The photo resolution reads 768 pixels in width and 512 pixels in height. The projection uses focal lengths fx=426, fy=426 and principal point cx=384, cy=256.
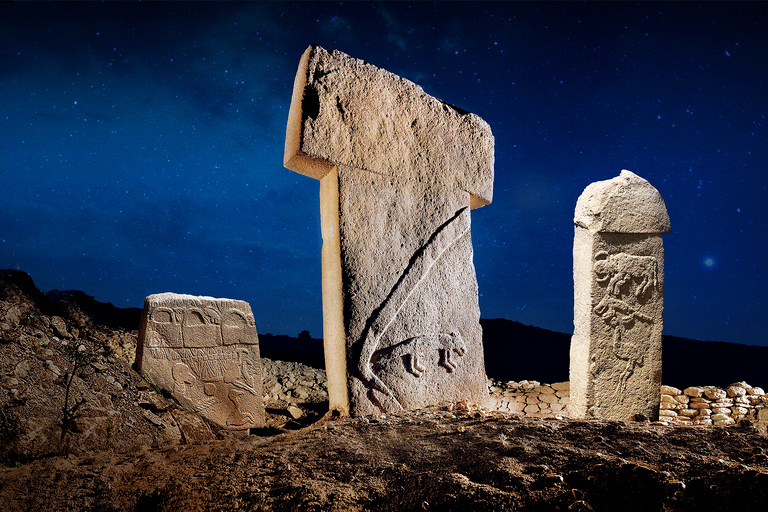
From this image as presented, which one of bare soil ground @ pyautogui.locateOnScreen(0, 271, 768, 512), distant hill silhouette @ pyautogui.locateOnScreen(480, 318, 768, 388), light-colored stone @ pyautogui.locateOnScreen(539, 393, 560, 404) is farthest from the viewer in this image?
distant hill silhouette @ pyautogui.locateOnScreen(480, 318, 768, 388)

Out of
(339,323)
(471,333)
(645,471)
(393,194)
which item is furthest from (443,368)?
(645,471)

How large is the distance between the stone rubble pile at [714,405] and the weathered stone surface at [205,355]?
169 inches

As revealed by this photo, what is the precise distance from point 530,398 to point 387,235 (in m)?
3.62

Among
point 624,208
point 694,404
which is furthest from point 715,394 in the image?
point 624,208

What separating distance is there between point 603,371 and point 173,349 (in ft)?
11.8

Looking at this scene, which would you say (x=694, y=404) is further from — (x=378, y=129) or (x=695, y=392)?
(x=378, y=129)

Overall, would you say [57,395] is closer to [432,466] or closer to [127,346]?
[432,466]

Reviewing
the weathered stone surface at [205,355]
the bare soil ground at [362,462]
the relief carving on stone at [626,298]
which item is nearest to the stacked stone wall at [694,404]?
the relief carving on stone at [626,298]

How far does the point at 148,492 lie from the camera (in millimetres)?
1317

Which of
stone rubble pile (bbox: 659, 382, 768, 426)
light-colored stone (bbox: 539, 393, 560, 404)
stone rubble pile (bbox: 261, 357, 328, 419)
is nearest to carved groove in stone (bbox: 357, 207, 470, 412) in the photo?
light-colored stone (bbox: 539, 393, 560, 404)

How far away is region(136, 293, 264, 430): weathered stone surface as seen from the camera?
12.1ft

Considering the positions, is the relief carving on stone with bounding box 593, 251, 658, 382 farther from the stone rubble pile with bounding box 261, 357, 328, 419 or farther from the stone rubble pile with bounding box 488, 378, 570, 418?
the stone rubble pile with bounding box 261, 357, 328, 419

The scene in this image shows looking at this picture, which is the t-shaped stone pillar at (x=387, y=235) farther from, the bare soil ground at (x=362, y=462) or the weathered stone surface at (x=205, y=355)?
the weathered stone surface at (x=205, y=355)

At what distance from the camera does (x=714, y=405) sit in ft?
15.8
